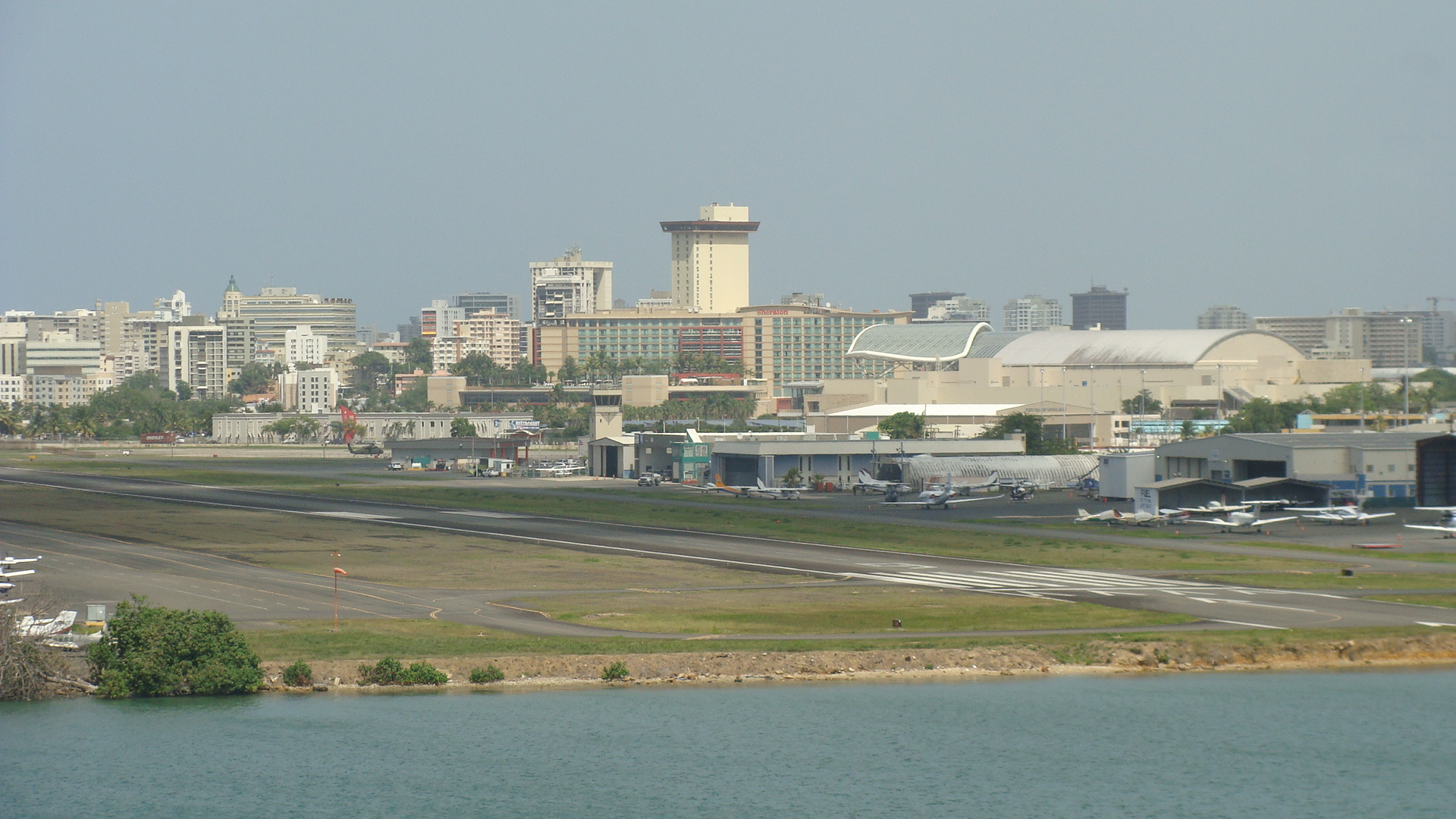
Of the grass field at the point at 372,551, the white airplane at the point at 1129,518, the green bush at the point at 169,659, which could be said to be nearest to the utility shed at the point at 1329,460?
the white airplane at the point at 1129,518

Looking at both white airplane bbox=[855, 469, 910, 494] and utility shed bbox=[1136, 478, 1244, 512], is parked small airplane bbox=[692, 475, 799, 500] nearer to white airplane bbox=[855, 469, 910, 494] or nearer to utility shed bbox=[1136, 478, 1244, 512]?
white airplane bbox=[855, 469, 910, 494]

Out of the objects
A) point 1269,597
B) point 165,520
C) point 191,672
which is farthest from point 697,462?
point 191,672

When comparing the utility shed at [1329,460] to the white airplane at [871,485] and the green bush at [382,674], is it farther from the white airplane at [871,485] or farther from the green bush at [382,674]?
the green bush at [382,674]

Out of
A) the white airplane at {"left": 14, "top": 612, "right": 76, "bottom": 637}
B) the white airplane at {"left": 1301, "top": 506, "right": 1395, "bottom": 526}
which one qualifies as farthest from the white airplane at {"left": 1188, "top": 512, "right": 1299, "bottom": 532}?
the white airplane at {"left": 14, "top": 612, "right": 76, "bottom": 637}

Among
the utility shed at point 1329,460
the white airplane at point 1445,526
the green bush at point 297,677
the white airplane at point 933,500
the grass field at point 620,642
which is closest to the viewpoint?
the green bush at point 297,677

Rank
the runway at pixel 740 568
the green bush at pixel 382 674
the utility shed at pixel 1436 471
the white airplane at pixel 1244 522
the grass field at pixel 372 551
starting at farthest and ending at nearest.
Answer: the utility shed at pixel 1436 471
the white airplane at pixel 1244 522
the grass field at pixel 372 551
the runway at pixel 740 568
the green bush at pixel 382 674

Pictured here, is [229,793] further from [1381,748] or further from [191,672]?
[1381,748]

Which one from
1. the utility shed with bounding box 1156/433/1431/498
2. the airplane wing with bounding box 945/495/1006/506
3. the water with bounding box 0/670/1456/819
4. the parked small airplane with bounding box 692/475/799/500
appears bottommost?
the water with bounding box 0/670/1456/819

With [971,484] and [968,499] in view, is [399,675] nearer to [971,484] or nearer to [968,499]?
[968,499]
